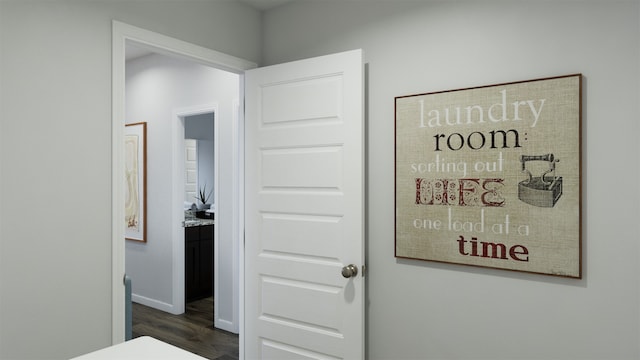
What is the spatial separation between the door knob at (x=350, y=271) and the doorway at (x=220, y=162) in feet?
2.77

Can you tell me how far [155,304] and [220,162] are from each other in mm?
1751

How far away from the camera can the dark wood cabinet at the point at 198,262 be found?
4.41 m

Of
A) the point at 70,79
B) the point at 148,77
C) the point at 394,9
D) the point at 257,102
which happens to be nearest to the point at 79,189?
the point at 70,79

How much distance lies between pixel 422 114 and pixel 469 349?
1148mm

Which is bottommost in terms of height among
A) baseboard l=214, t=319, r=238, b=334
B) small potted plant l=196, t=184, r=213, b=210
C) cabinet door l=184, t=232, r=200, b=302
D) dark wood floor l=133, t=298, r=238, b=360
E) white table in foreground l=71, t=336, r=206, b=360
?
dark wood floor l=133, t=298, r=238, b=360

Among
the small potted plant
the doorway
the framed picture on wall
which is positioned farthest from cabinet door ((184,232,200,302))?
the small potted plant

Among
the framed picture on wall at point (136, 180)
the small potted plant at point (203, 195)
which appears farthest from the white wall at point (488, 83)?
the small potted plant at point (203, 195)

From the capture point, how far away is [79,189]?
5.89 ft

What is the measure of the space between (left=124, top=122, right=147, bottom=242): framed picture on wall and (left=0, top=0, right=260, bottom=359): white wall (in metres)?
2.56

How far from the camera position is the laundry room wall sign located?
1.73m

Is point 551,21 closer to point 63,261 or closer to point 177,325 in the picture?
point 63,261

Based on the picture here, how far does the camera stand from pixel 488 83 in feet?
6.30

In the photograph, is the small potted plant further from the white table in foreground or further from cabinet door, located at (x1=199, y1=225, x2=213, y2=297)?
the white table in foreground

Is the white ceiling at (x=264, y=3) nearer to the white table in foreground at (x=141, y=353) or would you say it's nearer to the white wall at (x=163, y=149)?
the white wall at (x=163, y=149)
